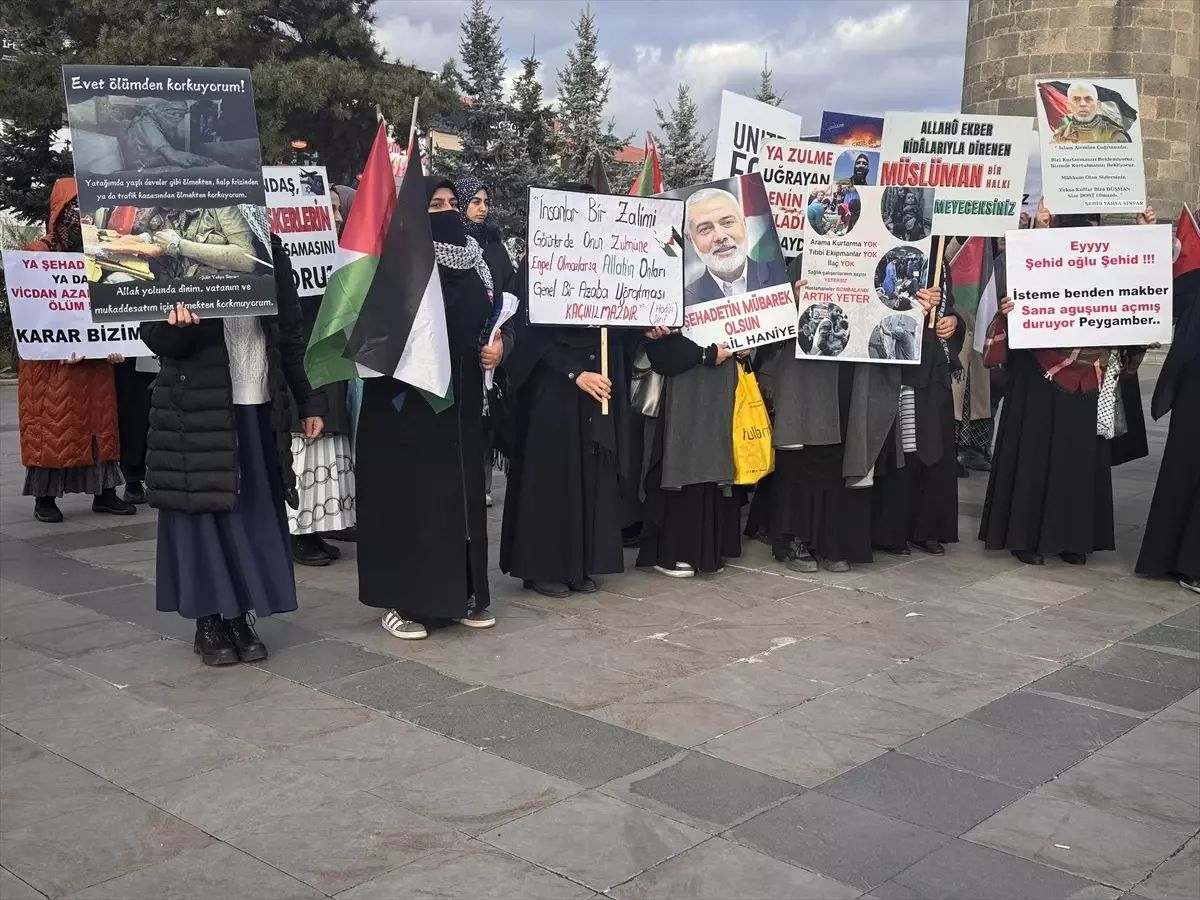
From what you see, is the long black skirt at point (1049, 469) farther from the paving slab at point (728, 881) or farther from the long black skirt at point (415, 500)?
the paving slab at point (728, 881)

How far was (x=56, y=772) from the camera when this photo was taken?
3.96m

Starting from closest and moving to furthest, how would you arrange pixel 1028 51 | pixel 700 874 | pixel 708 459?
pixel 700 874
pixel 708 459
pixel 1028 51

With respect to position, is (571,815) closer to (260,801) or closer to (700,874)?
(700,874)

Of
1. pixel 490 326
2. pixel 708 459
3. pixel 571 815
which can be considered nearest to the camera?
pixel 571 815

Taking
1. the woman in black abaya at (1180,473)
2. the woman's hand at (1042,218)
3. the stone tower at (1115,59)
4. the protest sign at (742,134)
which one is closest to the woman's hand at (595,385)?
the protest sign at (742,134)

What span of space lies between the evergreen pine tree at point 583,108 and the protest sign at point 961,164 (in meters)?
25.0

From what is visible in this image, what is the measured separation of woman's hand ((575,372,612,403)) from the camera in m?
6.14

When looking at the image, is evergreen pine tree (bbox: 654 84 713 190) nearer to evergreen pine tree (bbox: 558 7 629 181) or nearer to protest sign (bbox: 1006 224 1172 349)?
evergreen pine tree (bbox: 558 7 629 181)

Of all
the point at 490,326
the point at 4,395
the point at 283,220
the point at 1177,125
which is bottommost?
the point at 4,395

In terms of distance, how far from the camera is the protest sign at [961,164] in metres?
6.73

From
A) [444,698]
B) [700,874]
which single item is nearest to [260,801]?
[444,698]

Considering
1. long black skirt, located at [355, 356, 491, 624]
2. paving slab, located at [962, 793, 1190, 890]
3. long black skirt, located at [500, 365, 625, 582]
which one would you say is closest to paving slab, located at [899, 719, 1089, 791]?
paving slab, located at [962, 793, 1190, 890]

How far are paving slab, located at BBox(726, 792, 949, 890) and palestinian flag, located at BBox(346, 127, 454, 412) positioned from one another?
2316 millimetres

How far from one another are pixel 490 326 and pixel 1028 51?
16640 millimetres
